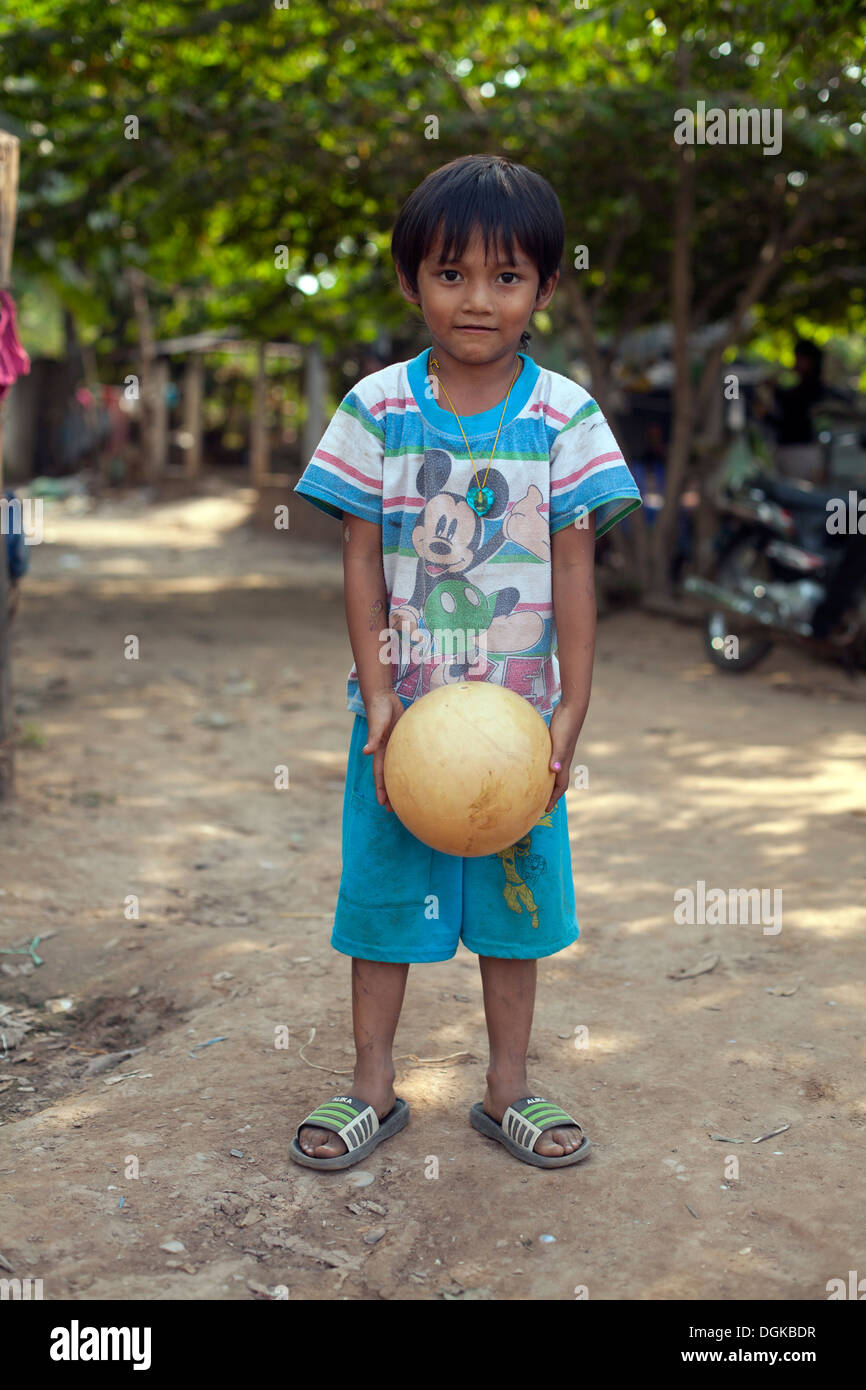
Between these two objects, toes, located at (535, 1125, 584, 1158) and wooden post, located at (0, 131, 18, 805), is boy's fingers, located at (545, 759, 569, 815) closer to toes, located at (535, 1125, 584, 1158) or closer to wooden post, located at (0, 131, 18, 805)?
toes, located at (535, 1125, 584, 1158)

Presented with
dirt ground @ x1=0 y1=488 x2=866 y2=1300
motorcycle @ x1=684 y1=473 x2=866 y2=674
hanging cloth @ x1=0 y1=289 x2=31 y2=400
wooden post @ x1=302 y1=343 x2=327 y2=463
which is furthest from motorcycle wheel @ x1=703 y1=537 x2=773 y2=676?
wooden post @ x1=302 y1=343 x2=327 y2=463

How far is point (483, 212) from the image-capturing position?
2143 mm

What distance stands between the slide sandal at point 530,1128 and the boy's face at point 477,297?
1421 millimetres

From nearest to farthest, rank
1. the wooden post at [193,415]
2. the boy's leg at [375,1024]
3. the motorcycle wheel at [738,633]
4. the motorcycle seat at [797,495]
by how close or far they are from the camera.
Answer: the boy's leg at [375,1024], the motorcycle seat at [797,495], the motorcycle wheel at [738,633], the wooden post at [193,415]

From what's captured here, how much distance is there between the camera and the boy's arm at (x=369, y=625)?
2314mm

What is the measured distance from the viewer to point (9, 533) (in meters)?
4.85

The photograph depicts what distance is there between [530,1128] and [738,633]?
6.18m

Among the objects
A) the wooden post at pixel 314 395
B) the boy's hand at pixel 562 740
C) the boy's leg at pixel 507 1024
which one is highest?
the wooden post at pixel 314 395

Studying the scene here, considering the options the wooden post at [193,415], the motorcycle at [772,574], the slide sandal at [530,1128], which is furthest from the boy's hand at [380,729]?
the wooden post at [193,415]

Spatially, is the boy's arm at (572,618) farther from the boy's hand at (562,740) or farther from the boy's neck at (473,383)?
the boy's neck at (473,383)

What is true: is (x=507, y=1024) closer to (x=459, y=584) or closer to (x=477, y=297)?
(x=459, y=584)

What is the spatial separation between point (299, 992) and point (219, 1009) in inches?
8.0

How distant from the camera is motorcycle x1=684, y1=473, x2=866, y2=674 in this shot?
23.4 feet
